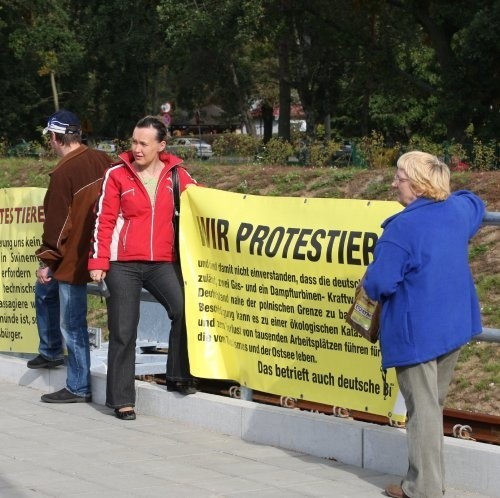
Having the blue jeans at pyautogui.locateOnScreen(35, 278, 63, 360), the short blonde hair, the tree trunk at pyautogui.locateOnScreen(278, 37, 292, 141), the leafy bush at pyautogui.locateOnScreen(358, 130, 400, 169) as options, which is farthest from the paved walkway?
the tree trunk at pyautogui.locateOnScreen(278, 37, 292, 141)

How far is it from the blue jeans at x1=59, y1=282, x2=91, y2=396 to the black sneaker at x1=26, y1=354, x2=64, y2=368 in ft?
1.65

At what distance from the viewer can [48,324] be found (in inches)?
334

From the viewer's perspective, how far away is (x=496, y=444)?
20.0 feet

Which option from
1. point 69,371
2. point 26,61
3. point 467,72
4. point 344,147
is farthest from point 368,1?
point 69,371

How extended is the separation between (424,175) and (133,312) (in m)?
Result: 2.70

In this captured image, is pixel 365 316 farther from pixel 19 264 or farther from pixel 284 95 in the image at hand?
pixel 284 95

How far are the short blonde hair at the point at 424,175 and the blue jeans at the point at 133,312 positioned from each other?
2460mm

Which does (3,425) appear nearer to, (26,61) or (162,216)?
(162,216)

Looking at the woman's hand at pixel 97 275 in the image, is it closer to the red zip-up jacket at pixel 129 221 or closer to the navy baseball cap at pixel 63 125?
the red zip-up jacket at pixel 129 221

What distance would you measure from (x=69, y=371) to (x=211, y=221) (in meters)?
1.72

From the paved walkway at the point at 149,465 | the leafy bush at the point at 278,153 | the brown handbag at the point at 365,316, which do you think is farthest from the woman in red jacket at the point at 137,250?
the leafy bush at the point at 278,153

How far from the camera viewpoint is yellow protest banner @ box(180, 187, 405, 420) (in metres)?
6.11

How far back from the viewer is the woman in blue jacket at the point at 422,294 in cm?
512

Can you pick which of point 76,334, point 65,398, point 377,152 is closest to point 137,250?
point 76,334
